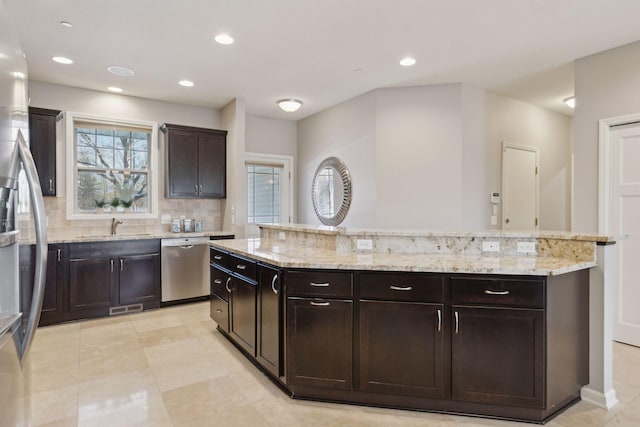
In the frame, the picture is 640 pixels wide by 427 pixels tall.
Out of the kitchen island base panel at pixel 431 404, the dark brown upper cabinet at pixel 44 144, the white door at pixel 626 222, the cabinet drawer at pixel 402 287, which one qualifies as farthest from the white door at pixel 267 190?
the white door at pixel 626 222

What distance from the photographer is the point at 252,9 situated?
2750 mm

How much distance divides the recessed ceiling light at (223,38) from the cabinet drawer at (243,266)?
195 cm

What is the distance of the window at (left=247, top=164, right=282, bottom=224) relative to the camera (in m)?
6.01

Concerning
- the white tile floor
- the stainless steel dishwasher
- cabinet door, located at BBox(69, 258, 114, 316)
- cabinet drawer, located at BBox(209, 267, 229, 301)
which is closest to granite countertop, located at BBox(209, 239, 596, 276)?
cabinet drawer, located at BBox(209, 267, 229, 301)

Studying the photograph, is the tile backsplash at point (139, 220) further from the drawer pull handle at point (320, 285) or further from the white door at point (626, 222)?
the white door at point (626, 222)

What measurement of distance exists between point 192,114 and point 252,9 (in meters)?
2.91

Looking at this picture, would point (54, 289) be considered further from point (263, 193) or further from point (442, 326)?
point (442, 326)

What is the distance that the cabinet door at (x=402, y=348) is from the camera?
2.18 meters

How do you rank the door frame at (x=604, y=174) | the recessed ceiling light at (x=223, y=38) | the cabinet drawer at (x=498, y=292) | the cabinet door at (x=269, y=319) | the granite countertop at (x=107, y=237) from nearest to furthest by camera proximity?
the cabinet drawer at (x=498, y=292), the cabinet door at (x=269, y=319), the recessed ceiling light at (x=223, y=38), the door frame at (x=604, y=174), the granite countertop at (x=107, y=237)

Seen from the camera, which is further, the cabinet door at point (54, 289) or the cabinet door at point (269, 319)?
the cabinet door at point (54, 289)

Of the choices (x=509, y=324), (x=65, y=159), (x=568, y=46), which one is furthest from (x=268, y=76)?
(x=509, y=324)

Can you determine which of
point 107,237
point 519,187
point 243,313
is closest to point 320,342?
point 243,313

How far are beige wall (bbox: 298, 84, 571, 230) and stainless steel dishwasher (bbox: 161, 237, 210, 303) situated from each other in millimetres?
2108

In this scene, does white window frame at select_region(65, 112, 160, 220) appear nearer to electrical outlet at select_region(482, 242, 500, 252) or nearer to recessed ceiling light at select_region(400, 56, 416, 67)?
recessed ceiling light at select_region(400, 56, 416, 67)
